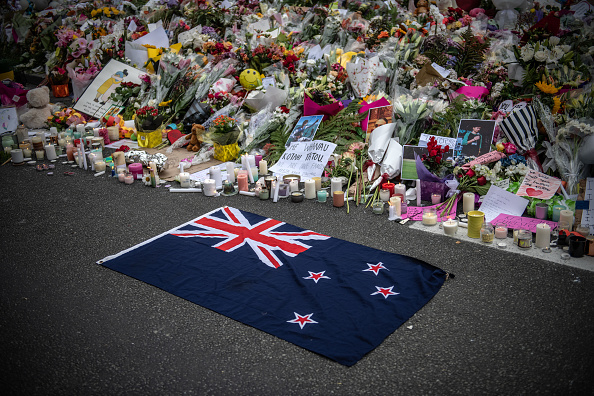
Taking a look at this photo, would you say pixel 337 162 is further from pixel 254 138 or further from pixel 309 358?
pixel 309 358

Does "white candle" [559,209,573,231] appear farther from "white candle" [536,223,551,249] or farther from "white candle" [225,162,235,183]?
"white candle" [225,162,235,183]

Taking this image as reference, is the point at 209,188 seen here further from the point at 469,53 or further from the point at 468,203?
the point at 469,53

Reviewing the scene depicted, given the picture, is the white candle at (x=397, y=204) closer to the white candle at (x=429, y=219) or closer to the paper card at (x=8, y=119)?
the white candle at (x=429, y=219)

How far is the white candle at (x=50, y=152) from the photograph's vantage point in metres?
6.82

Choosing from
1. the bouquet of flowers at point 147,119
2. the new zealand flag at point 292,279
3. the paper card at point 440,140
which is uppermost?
the bouquet of flowers at point 147,119

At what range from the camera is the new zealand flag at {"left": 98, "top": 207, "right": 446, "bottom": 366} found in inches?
121

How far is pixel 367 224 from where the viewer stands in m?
4.53

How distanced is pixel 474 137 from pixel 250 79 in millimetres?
3305

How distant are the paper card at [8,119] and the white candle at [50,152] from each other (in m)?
1.77

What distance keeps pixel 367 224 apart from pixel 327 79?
2.56m

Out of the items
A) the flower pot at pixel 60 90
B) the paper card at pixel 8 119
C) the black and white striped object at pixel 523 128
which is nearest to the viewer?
the black and white striped object at pixel 523 128

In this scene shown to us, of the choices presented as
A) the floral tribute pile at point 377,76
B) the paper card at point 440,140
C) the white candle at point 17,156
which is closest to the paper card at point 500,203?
the floral tribute pile at point 377,76

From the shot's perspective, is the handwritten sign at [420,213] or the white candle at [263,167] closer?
Result: the handwritten sign at [420,213]

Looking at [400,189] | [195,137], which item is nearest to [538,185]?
[400,189]
